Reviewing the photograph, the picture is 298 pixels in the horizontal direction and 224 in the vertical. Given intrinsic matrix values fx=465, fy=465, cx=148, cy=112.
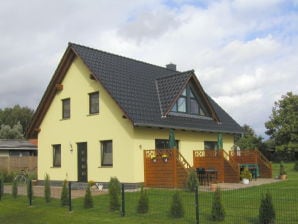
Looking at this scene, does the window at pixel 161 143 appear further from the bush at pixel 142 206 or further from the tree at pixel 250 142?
the tree at pixel 250 142

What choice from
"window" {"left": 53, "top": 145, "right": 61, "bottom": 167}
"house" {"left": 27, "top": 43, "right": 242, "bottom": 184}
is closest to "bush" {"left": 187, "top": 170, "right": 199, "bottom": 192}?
"house" {"left": 27, "top": 43, "right": 242, "bottom": 184}

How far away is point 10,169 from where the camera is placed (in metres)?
35.5

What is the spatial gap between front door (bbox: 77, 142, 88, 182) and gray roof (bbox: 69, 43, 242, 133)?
3.83m

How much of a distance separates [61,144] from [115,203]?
12.6m

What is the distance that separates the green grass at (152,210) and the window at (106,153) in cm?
503

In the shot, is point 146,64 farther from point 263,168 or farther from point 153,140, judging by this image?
point 263,168

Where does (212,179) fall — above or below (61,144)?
below

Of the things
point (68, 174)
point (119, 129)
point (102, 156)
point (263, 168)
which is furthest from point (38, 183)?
point (263, 168)

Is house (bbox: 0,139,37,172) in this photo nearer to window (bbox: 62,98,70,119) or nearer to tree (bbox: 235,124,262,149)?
window (bbox: 62,98,70,119)

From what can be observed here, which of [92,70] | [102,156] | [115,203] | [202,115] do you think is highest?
[92,70]

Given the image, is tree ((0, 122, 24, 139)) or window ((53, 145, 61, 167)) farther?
tree ((0, 122, 24, 139))

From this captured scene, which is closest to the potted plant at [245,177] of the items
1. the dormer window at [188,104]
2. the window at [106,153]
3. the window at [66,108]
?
the dormer window at [188,104]

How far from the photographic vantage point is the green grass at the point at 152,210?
1248cm

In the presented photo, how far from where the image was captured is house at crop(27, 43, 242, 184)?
73.9ft
